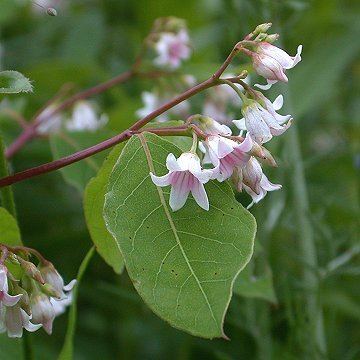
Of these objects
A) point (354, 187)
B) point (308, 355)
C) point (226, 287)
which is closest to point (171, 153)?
point (226, 287)

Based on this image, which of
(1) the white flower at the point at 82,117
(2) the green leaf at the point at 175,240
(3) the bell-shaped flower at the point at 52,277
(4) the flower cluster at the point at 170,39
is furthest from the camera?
(1) the white flower at the point at 82,117

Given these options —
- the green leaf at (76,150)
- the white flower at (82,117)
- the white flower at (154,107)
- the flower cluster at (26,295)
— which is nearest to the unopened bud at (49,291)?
the flower cluster at (26,295)

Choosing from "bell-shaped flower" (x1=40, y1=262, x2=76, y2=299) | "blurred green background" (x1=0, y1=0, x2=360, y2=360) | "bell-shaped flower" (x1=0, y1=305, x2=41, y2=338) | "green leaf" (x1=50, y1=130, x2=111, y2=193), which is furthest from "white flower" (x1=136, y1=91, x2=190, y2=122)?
"bell-shaped flower" (x1=0, y1=305, x2=41, y2=338)

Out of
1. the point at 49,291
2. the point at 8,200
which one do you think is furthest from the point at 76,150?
the point at 49,291

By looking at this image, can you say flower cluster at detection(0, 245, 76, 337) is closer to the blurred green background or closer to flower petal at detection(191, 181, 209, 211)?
flower petal at detection(191, 181, 209, 211)

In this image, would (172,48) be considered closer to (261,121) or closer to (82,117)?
(82,117)

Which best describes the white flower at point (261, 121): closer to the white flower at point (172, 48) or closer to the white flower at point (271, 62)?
the white flower at point (271, 62)

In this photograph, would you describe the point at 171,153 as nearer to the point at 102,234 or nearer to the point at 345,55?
the point at 102,234
